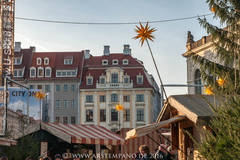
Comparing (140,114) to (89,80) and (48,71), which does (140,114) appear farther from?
(48,71)

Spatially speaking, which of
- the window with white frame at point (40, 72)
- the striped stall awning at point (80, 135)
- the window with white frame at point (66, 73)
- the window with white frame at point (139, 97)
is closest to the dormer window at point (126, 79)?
the window with white frame at point (139, 97)

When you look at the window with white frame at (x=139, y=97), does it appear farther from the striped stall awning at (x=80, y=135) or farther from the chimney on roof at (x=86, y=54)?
the striped stall awning at (x=80, y=135)

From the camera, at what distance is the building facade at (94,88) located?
61.0 meters

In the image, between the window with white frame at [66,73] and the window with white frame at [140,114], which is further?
the window with white frame at [66,73]

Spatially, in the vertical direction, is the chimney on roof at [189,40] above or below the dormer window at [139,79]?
above

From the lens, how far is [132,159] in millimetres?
22906

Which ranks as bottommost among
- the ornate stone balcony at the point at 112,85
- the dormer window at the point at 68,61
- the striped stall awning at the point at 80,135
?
the striped stall awning at the point at 80,135

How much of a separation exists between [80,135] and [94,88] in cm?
4304

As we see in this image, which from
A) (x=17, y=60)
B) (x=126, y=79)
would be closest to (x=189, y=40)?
(x=126, y=79)

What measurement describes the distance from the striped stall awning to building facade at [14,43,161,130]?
40703 mm

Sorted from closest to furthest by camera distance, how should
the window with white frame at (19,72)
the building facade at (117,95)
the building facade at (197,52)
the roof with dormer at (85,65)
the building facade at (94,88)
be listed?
the building facade at (197,52) → the building facade at (117,95) → the building facade at (94,88) → the roof with dormer at (85,65) → the window with white frame at (19,72)

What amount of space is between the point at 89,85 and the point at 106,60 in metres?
4.48

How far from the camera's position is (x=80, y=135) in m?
18.6

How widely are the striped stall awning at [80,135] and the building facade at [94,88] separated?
40.7 m
